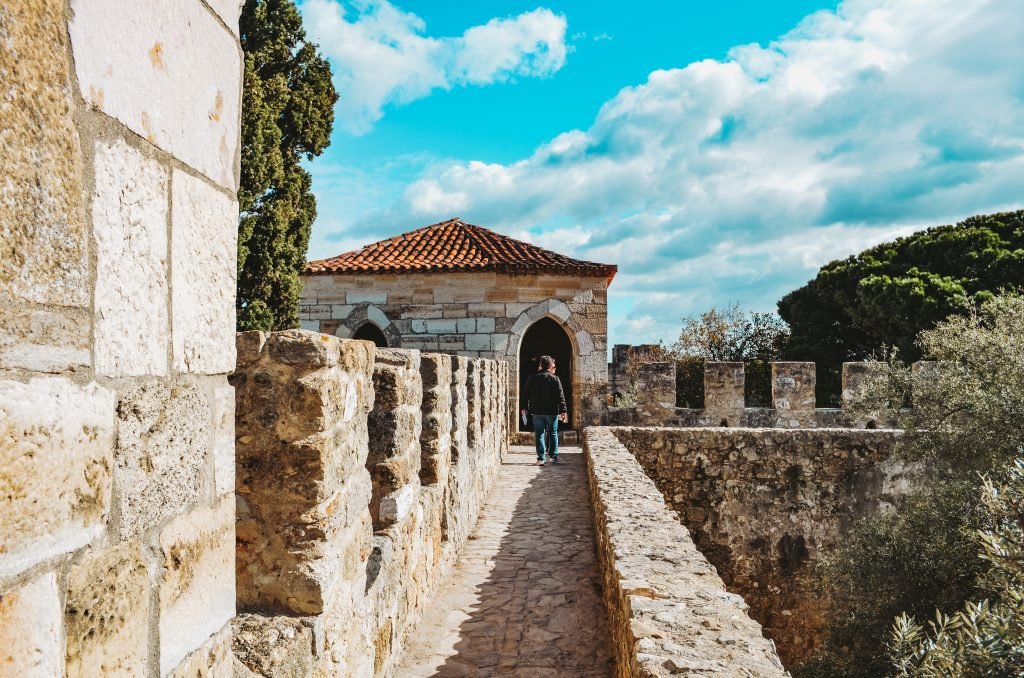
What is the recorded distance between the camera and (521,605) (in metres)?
4.38

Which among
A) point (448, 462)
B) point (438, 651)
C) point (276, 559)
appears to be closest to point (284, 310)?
point (448, 462)

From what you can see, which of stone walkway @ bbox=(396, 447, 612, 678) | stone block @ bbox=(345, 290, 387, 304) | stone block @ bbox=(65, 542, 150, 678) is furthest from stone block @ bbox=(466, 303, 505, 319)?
stone block @ bbox=(65, 542, 150, 678)

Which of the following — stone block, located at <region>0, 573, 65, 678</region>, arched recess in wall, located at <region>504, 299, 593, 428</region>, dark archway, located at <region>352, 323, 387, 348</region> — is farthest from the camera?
dark archway, located at <region>352, 323, 387, 348</region>

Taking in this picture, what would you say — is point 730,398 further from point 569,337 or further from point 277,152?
point 277,152

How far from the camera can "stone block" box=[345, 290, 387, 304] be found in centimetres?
1390

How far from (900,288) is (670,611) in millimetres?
21703

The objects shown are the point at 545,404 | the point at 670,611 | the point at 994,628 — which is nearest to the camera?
the point at 670,611

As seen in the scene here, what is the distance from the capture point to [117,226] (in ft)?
3.74

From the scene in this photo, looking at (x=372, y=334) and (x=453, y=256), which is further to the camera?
(x=372, y=334)

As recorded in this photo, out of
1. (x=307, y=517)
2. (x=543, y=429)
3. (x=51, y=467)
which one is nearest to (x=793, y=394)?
(x=543, y=429)

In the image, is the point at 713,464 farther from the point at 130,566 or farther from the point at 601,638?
the point at 130,566

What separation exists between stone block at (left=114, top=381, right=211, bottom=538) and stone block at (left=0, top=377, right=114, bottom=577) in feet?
0.14

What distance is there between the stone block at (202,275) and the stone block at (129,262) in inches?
1.8

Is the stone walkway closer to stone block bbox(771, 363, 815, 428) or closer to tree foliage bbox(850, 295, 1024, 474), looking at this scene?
Result: tree foliage bbox(850, 295, 1024, 474)
